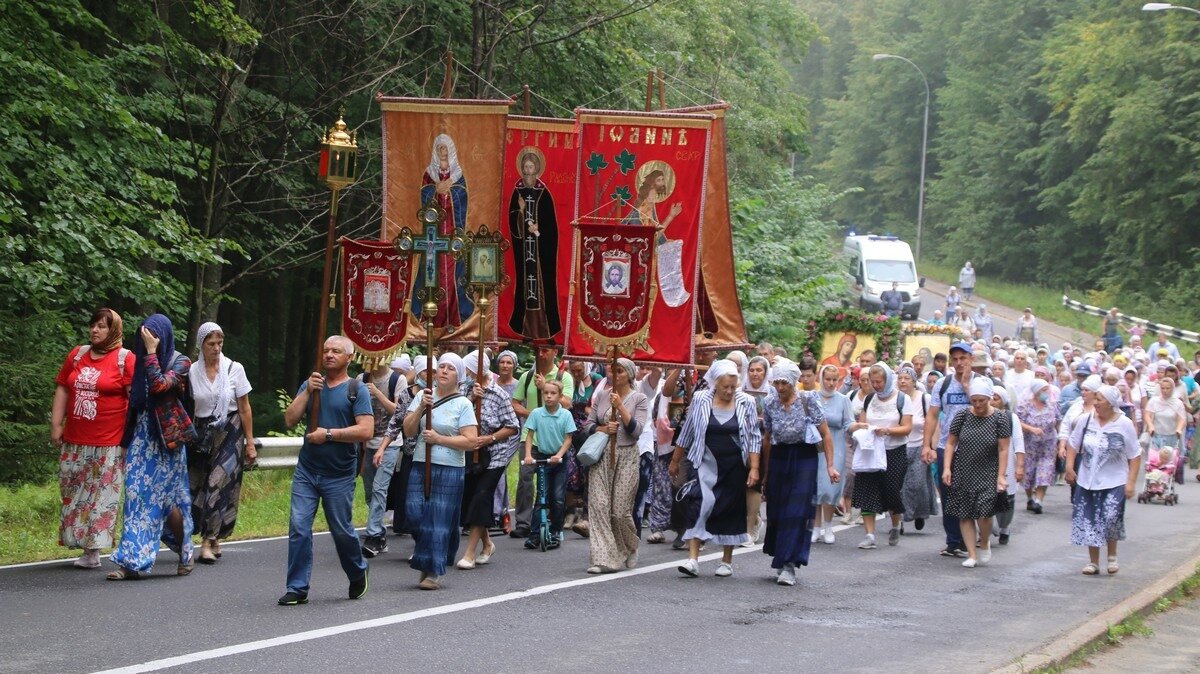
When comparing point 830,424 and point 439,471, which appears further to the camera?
point 830,424

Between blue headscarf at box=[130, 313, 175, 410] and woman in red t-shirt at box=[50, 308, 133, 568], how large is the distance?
0.28m

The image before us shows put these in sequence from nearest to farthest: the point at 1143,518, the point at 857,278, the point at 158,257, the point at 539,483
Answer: the point at 539,483 < the point at 158,257 < the point at 1143,518 < the point at 857,278

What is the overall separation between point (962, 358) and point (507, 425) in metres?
5.22

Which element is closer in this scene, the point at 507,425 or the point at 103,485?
the point at 103,485

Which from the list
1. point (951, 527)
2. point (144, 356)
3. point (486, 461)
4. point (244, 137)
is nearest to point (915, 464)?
point (951, 527)

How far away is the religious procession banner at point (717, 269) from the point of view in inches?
701

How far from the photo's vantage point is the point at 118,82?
66.7 feet

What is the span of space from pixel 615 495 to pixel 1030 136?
2436 inches

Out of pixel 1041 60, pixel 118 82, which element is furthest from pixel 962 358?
pixel 1041 60

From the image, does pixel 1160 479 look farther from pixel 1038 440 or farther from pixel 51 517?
pixel 51 517

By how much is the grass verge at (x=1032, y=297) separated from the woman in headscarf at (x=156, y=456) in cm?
4847

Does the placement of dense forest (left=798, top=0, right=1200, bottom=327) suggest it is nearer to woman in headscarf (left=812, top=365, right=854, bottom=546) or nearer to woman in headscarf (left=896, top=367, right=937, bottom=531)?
woman in headscarf (left=896, top=367, right=937, bottom=531)

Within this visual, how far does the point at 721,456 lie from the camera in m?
13.3

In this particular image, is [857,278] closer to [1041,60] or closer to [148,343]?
[1041,60]
